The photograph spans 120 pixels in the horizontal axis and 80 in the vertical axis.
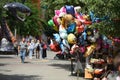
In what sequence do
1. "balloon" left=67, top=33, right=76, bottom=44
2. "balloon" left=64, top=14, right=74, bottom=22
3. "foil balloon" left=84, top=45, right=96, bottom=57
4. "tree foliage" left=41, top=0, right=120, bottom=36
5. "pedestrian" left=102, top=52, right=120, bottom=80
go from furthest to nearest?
1. "balloon" left=64, top=14, right=74, bottom=22
2. "foil balloon" left=84, top=45, right=96, bottom=57
3. "balloon" left=67, top=33, right=76, bottom=44
4. "tree foliage" left=41, top=0, right=120, bottom=36
5. "pedestrian" left=102, top=52, right=120, bottom=80

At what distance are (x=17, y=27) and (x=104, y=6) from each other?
31.4 m

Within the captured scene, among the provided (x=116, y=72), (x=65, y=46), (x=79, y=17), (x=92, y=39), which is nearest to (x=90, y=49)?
(x=92, y=39)

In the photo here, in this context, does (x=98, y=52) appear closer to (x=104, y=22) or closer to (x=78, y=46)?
(x=78, y=46)

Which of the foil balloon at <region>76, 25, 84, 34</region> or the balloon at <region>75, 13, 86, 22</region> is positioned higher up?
the balloon at <region>75, 13, 86, 22</region>

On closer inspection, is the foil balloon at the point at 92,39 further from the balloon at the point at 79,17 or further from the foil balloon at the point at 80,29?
the balloon at the point at 79,17

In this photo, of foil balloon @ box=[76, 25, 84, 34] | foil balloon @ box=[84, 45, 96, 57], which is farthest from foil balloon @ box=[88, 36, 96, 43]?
foil balloon @ box=[76, 25, 84, 34]

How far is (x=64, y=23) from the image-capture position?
17609 mm

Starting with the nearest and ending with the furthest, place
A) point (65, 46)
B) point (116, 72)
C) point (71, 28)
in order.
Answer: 1. point (116, 72)
2. point (65, 46)
3. point (71, 28)

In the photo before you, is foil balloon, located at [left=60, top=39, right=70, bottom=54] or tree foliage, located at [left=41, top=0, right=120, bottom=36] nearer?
tree foliage, located at [left=41, top=0, right=120, bottom=36]

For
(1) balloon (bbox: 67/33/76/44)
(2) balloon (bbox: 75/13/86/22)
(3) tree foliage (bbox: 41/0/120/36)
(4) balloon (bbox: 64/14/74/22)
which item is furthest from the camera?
(2) balloon (bbox: 75/13/86/22)

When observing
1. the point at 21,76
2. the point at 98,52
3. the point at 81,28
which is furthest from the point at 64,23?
the point at 21,76

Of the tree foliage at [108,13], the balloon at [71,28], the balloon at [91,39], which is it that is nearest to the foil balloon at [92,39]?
the balloon at [91,39]

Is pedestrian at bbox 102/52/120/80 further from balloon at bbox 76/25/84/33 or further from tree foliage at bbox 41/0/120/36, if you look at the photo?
balloon at bbox 76/25/84/33

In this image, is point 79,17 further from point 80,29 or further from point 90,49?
point 90,49
